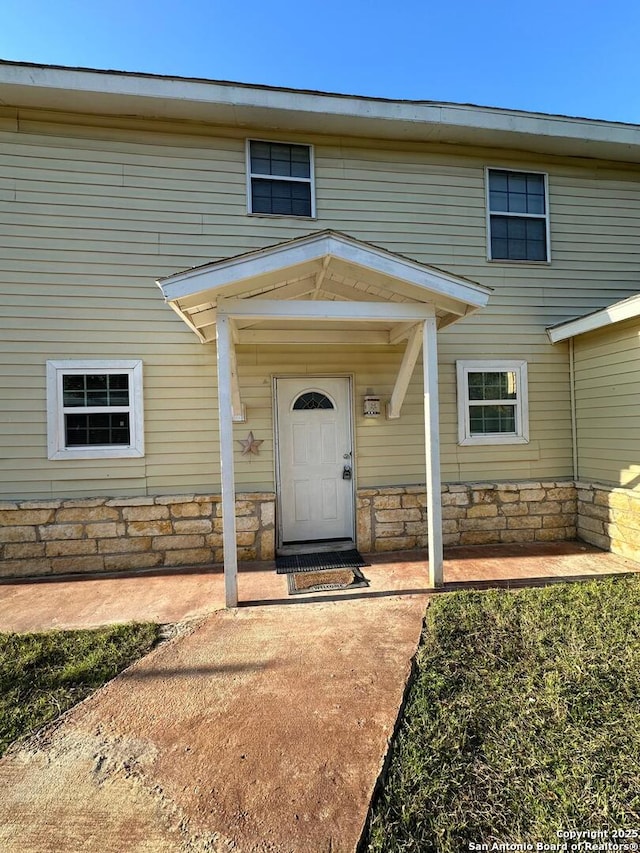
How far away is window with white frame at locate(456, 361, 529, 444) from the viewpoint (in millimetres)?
5426

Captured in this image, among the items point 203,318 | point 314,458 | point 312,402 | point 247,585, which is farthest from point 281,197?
point 247,585

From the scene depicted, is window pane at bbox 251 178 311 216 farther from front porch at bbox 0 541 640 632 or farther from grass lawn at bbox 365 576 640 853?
grass lawn at bbox 365 576 640 853

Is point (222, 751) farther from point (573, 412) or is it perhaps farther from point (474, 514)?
point (573, 412)

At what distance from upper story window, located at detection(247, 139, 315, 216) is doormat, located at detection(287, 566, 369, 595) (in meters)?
4.37

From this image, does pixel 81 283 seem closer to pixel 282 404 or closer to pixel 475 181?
pixel 282 404

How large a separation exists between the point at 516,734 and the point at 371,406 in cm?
361

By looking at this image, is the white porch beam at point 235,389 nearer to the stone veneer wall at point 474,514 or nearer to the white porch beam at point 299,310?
the white porch beam at point 299,310

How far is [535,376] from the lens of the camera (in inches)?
219

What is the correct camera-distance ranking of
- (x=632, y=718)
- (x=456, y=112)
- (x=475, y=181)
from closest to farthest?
(x=632, y=718) < (x=456, y=112) < (x=475, y=181)

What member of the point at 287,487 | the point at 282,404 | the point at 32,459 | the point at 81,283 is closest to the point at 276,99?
the point at 81,283

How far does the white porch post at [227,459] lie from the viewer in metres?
3.56

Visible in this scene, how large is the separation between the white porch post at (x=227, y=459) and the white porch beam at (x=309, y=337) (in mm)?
1052

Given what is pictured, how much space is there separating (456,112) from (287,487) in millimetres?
5128

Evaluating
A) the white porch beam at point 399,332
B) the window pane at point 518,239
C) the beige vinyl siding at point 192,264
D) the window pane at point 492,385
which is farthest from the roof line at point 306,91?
the window pane at point 492,385
